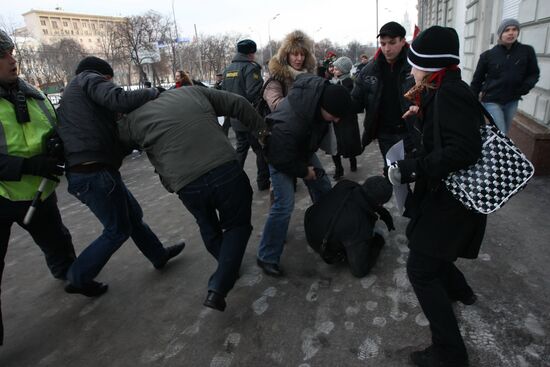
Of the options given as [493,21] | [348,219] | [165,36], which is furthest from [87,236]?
[165,36]

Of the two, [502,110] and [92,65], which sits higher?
[92,65]

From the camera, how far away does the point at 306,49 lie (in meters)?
3.66

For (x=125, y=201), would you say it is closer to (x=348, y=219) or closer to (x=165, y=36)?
(x=348, y=219)

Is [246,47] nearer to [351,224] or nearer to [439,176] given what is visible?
[351,224]

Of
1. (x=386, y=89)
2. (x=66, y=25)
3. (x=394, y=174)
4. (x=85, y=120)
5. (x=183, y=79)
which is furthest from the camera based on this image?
(x=66, y=25)

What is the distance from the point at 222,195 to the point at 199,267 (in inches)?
43.2

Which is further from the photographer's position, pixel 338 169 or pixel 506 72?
pixel 338 169

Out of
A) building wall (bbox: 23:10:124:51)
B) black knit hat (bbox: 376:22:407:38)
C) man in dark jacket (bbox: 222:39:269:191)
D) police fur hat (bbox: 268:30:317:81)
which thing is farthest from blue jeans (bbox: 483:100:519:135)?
building wall (bbox: 23:10:124:51)

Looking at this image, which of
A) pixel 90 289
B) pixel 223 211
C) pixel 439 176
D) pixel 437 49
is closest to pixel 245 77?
pixel 223 211

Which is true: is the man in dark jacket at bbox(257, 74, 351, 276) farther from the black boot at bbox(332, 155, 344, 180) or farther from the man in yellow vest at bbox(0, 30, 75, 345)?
the black boot at bbox(332, 155, 344, 180)

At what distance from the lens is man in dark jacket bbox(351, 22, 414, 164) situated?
3.00m

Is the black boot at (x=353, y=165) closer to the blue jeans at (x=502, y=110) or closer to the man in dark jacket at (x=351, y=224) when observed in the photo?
the blue jeans at (x=502, y=110)

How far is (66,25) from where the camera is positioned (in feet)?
320

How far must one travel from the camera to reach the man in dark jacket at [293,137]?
2.57 meters
